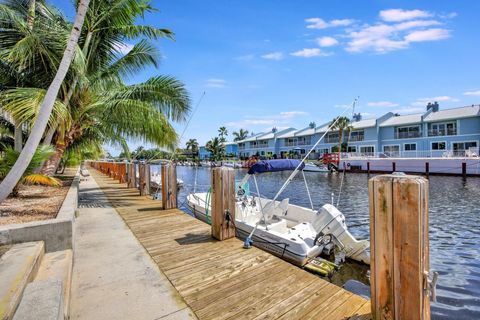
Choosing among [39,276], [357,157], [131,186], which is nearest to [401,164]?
[357,157]

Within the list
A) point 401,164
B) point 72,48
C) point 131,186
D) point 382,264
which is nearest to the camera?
point 382,264

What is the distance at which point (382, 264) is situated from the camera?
2.46 m

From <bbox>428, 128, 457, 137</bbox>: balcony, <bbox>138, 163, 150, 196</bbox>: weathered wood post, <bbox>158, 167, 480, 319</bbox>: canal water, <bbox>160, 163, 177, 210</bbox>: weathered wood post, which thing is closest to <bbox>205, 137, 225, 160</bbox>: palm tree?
<bbox>428, 128, 457, 137</bbox>: balcony

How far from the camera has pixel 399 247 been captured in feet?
7.68

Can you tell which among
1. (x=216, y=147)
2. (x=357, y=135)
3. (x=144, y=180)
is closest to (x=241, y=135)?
(x=216, y=147)

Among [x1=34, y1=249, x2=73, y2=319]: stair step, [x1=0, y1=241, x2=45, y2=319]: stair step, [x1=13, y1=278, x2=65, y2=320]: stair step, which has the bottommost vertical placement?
[x1=34, y1=249, x2=73, y2=319]: stair step

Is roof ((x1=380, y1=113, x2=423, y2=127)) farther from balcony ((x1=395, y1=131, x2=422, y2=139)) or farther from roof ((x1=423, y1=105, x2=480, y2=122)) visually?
balcony ((x1=395, y1=131, x2=422, y2=139))

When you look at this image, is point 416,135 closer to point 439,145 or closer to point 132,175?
point 439,145

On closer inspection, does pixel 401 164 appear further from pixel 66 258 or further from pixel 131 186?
pixel 66 258

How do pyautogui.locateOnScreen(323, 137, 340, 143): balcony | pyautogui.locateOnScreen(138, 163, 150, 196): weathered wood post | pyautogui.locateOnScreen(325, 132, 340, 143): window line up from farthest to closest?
pyautogui.locateOnScreen(325, 132, 340, 143): window < pyautogui.locateOnScreen(323, 137, 340, 143): balcony < pyautogui.locateOnScreen(138, 163, 150, 196): weathered wood post

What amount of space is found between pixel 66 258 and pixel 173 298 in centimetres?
187

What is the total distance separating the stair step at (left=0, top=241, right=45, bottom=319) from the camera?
2.32 m

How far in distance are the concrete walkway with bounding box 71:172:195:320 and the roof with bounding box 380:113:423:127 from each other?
46014mm

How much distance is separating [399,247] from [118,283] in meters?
3.54
